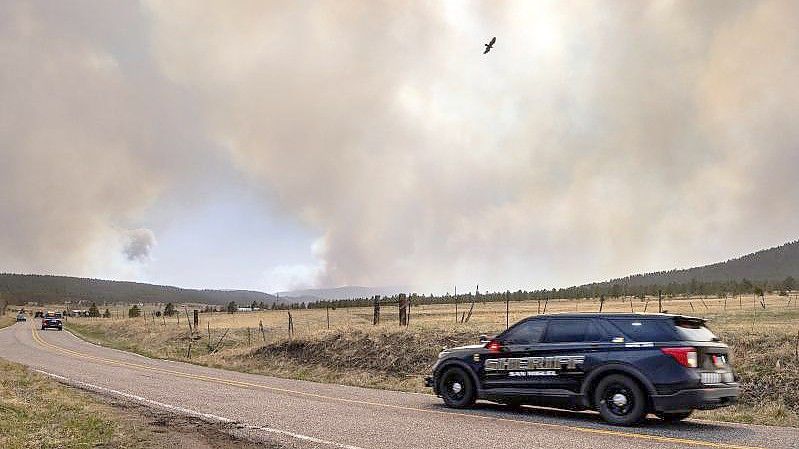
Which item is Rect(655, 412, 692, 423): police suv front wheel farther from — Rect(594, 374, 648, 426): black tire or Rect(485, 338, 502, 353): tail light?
Rect(485, 338, 502, 353): tail light

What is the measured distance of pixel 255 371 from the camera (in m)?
25.6

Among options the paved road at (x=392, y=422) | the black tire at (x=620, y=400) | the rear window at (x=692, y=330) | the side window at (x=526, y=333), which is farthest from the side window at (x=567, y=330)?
the rear window at (x=692, y=330)

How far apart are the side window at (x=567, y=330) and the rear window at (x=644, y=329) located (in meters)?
0.62

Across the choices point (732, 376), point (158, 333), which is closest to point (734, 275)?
point (158, 333)

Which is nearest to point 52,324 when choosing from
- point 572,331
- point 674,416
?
point 572,331

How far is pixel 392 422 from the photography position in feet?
37.7

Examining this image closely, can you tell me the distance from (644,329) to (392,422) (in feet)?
15.6

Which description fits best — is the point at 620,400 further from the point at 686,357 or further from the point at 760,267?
the point at 760,267

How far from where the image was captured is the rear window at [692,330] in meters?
11.3

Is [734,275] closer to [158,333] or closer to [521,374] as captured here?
[158,333]

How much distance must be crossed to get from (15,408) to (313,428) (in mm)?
6161

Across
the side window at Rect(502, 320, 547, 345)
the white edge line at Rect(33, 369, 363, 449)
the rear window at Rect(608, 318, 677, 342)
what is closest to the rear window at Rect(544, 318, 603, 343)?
the side window at Rect(502, 320, 547, 345)

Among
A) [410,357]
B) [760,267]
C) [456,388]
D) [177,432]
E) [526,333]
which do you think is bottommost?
[177,432]

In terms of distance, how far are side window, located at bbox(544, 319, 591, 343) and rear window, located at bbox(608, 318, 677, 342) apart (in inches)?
24.5
